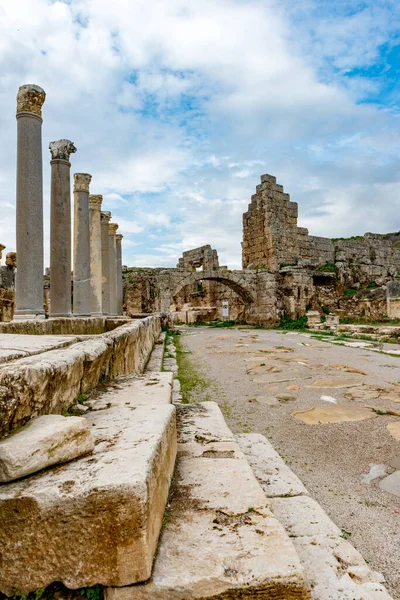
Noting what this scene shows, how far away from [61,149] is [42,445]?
8.89m

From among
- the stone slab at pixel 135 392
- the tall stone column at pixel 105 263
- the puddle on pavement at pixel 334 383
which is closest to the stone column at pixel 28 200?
the stone slab at pixel 135 392

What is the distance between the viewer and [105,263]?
15.0 metres

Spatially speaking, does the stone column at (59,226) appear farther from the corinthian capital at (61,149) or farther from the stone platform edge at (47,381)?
the stone platform edge at (47,381)

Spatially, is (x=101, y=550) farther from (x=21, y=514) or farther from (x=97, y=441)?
(x=97, y=441)

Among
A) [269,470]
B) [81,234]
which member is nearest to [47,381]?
[269,470]

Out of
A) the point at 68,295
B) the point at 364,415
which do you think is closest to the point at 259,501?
the point at 364,415

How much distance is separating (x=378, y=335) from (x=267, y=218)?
32.2 ft

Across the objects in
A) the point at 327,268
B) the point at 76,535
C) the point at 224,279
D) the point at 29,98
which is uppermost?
the point at 29,98

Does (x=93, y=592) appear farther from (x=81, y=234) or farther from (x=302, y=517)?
(x=81, y=234)

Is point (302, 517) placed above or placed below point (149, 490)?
below

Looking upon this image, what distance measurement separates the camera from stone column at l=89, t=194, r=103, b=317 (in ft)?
→ 42.0

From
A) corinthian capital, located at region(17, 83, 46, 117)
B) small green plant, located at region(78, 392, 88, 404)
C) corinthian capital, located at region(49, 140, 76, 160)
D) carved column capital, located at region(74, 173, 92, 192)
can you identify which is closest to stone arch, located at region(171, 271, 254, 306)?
carved column capital, located at region(74, 173, 92, 192)

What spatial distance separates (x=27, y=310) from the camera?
7.38m

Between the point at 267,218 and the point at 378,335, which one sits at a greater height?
the point at 267,218
